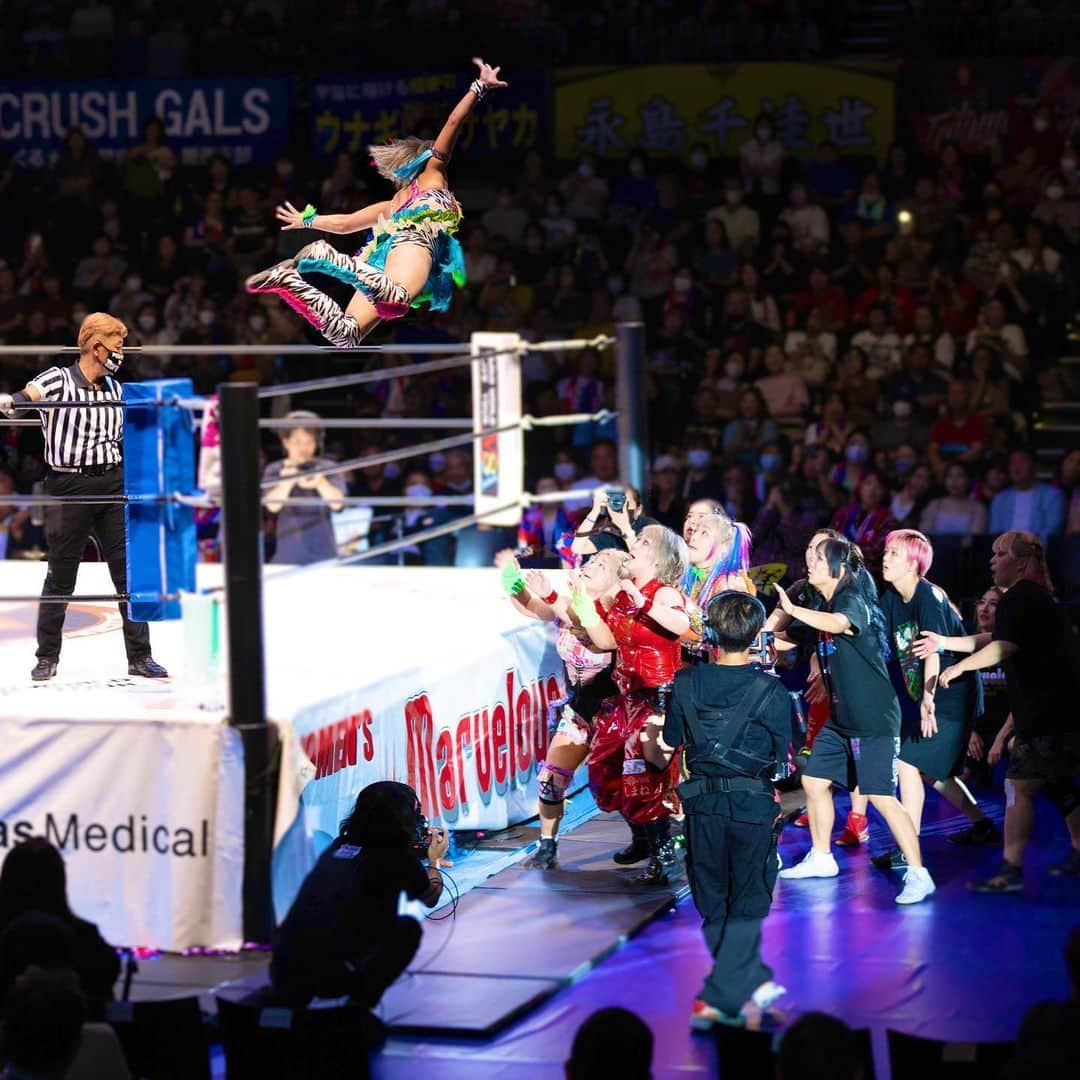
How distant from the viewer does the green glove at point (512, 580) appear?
242 inches

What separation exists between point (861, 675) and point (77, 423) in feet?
8.30

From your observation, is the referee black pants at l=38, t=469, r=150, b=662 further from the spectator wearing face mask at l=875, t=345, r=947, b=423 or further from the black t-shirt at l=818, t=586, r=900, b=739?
the spectator wearing face mask at l=875, t=345, r=947, b=423

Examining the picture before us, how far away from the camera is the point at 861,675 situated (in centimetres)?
590

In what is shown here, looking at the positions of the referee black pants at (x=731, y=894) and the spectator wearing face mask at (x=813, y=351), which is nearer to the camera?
the referee black pants at (x=731, y=894)

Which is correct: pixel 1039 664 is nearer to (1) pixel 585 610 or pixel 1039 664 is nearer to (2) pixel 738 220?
(1) pixel 585 610

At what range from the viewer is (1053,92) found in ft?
37.8

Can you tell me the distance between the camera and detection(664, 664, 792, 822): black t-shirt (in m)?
4.89

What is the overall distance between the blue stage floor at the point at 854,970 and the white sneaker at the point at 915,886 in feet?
0.13

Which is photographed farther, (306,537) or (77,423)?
(306,537)

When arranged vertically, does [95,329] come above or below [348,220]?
below

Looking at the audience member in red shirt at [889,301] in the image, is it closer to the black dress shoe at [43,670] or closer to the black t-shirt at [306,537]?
the black t-shirt at [306,537]

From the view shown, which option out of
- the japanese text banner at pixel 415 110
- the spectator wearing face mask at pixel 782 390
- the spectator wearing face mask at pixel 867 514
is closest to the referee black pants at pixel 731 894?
the spectator wearing face mask at pixel 867 514

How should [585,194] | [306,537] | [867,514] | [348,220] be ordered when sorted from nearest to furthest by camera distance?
1. [348,220]
2. [306,537]
3. [867,514]
4. [585,194]

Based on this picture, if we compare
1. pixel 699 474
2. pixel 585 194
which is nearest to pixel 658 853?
pixel 699 474
